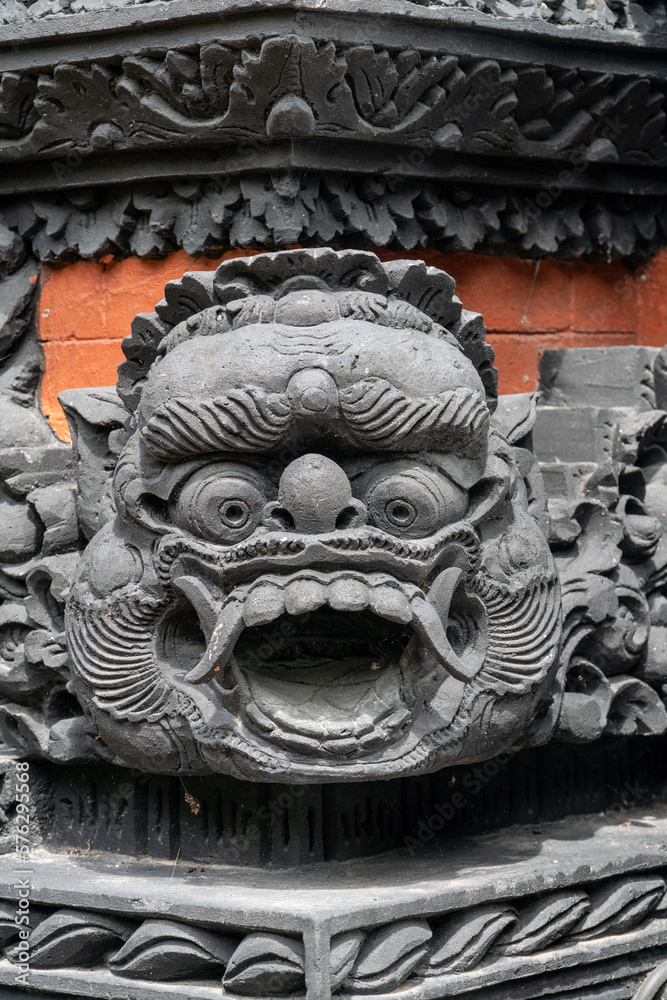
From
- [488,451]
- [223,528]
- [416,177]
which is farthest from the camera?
[416,177]

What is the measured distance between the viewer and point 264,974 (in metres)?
2.68

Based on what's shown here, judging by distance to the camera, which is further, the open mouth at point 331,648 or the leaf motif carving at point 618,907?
the leaf motif carving at point 618,907

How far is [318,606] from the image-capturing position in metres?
2.72

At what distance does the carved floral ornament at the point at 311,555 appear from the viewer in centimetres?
280

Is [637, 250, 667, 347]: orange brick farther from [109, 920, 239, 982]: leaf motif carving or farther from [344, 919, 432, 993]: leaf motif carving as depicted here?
[109, 920, 239, 982]: leaf motif carving

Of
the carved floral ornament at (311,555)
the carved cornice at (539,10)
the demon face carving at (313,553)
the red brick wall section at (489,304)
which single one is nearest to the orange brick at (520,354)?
the red brick wall section at (489,304)

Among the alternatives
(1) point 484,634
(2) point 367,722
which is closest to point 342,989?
(2) point 367,722

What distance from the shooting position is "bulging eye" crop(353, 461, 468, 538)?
2881 millimetres

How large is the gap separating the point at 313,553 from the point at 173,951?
3.11 feet

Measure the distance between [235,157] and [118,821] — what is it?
1857 mm

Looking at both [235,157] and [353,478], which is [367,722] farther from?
[235,157]

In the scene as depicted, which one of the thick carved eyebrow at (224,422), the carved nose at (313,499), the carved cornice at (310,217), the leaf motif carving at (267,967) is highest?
the carved cornice at (310,217)

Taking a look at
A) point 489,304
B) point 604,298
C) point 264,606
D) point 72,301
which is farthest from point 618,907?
point 72,301

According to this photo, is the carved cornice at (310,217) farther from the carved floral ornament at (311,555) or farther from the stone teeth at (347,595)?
the stone teeth at (347,595)
